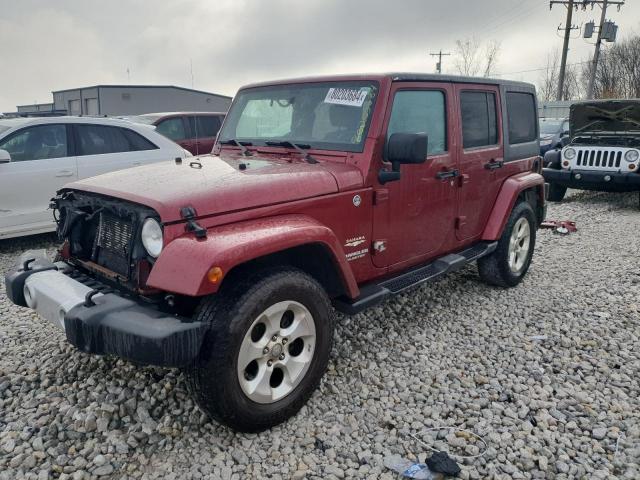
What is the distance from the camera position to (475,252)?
14.8ft

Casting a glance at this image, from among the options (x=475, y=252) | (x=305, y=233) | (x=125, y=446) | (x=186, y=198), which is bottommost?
(x=125, y=446)

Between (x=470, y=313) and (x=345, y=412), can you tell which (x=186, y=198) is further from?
(x=470, y=313)

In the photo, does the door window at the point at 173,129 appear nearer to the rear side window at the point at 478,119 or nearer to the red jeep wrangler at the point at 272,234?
the red jeep wrangler at the point at 272,234

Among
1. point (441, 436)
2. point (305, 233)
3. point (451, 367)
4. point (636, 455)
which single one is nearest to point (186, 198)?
point (305, 233)

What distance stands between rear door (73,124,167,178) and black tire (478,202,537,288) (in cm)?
443

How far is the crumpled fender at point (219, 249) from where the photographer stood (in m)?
2.34

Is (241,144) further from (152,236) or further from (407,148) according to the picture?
(152,236)

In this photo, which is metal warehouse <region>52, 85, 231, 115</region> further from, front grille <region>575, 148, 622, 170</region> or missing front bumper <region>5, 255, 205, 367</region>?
missing front bumper <region>5, 255, 205, 367</region>

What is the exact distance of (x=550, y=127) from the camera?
15969mm

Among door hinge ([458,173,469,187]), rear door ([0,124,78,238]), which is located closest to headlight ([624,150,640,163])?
door hinge ([458,173,469,187])

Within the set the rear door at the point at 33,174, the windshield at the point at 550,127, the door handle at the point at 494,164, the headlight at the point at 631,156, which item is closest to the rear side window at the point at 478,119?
the door handle at the point at 494,164

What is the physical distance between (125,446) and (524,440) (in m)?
2.13

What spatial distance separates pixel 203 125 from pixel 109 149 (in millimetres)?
3786

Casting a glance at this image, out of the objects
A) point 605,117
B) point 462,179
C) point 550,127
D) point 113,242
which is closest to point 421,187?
point 462,179
